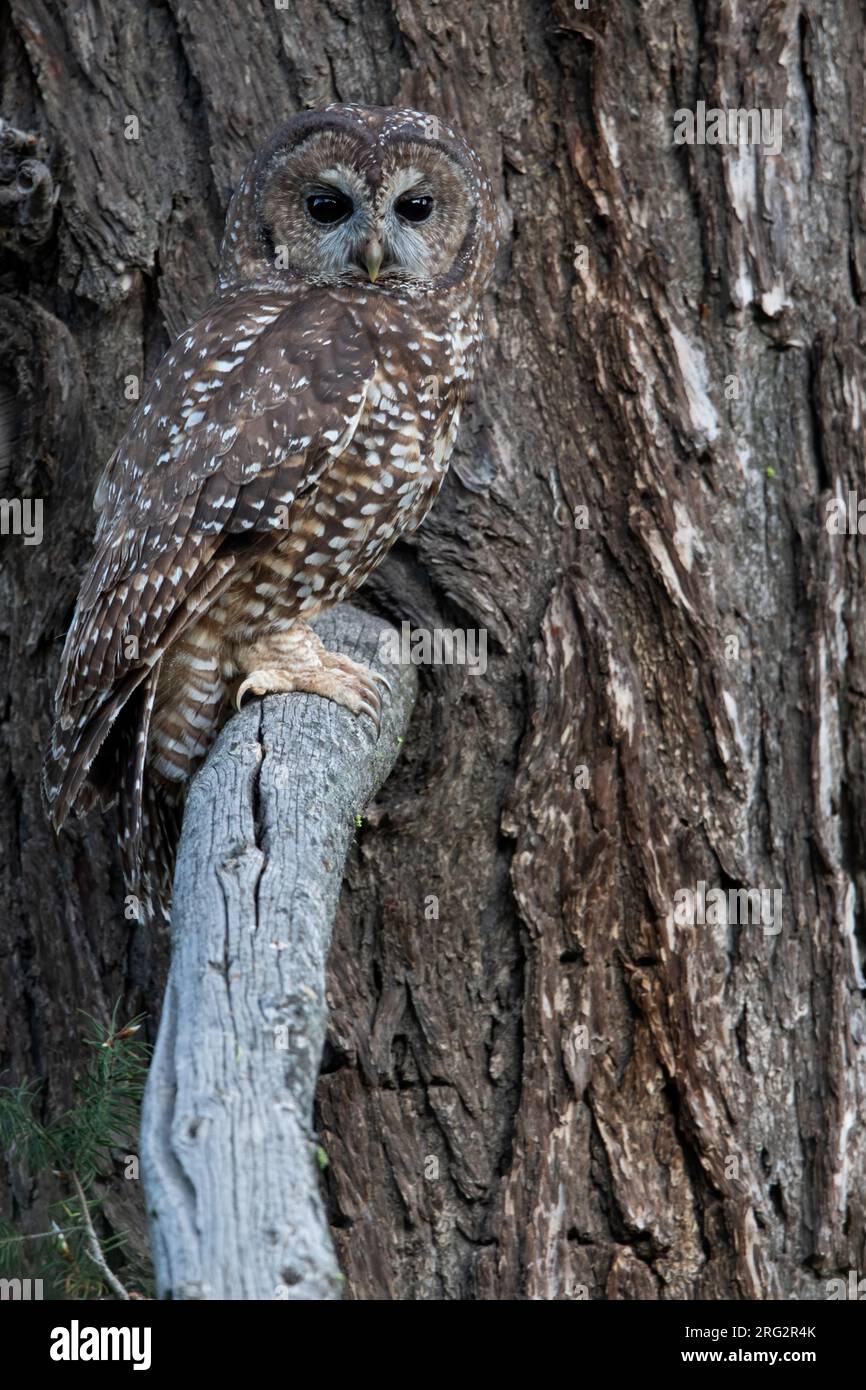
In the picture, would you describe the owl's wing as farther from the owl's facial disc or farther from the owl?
the owl's facial disc

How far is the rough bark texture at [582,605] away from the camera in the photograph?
3777 millimetres

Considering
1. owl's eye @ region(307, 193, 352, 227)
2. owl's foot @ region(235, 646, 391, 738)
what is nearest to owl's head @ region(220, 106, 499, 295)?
owl's eye @ region(307, 193, 352, 227)

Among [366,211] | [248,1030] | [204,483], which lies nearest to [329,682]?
[204,483]

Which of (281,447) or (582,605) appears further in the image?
(582,605)

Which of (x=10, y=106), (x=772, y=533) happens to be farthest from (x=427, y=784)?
(x=10, y=106)

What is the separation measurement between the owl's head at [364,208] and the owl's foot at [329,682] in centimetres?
105

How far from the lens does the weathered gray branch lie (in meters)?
1.69

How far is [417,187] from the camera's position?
373 cm

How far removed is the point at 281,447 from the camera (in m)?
3.48

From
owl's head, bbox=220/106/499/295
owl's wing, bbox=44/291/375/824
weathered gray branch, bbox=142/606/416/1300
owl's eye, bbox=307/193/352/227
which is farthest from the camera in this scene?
owl's eye, bbox=307/193/352/227

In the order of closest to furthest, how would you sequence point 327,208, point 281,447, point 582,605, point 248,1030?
point 248,1030 → point 281,447 → point 327,208 → point 582,605

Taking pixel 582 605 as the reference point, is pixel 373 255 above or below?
above

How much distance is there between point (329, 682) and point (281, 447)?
61 centimetres

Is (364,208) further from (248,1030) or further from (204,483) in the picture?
(248,1030)
